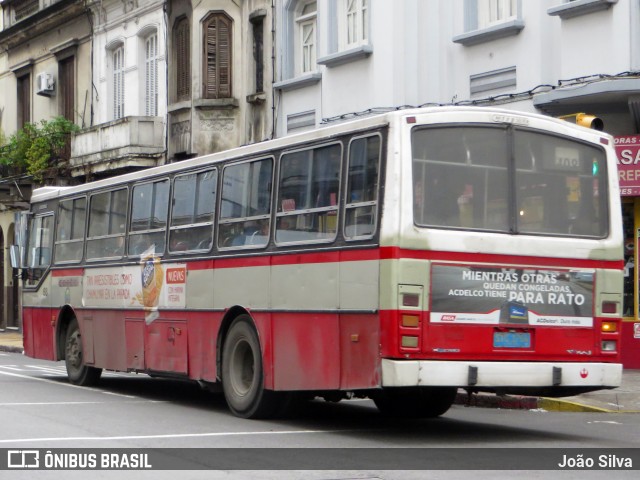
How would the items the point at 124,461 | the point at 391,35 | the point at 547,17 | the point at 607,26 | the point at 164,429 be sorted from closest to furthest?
the point at 124,461 < the point at 164,429 < the point at 607,26 < the point at 547,17 < the point at 391,35

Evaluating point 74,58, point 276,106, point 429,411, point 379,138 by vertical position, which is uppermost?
point 74,58

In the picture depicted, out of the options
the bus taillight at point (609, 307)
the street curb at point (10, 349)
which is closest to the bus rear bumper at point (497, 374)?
the bus taillight at point (609, 307)

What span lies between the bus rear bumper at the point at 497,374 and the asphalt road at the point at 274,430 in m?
0.58

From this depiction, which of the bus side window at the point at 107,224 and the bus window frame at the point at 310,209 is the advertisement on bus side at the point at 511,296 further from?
the bus side window at the point at 107,224

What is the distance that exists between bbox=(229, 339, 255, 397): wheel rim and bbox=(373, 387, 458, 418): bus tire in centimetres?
144

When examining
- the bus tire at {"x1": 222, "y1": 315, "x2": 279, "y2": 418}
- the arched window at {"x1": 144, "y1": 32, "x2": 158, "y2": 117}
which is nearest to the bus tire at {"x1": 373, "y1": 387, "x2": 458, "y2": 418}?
the bus tire at {"x1": 222, "y1": 315, "x2": 279, "y2": 418}

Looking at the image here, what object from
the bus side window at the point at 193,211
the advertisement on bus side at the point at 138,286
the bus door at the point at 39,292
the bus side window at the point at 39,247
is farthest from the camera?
the bus side window at the point at 39,247

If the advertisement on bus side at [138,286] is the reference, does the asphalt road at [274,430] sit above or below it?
below

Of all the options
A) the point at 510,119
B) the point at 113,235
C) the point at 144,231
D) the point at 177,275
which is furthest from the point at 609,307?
the point at 113,235

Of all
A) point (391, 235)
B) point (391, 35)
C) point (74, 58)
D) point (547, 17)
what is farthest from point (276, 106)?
point (391, 235)

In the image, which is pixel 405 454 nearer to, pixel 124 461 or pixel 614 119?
pixel 124 461

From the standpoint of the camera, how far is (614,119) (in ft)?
65.7

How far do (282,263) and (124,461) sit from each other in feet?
12.0

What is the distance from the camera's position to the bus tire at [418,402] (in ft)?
47.2
